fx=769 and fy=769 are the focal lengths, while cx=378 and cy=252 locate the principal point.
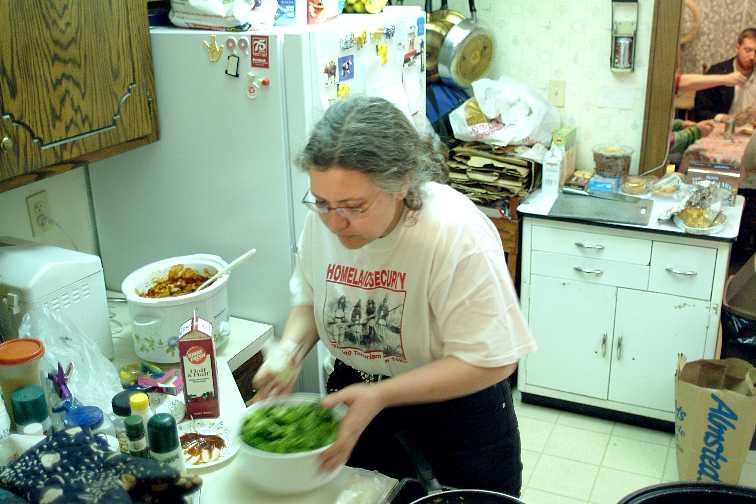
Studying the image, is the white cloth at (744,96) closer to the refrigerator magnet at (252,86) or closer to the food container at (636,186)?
the food container at (636,186)

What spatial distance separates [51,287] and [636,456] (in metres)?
2.22

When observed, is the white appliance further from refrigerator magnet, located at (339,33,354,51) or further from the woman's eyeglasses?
refrigerator magnet, located at (339,33,354,51)

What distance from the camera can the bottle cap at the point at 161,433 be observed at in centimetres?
135

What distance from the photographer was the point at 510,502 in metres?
1.26

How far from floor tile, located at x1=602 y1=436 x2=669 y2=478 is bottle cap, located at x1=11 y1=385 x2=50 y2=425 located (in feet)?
6.98

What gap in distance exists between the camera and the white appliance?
180 cm

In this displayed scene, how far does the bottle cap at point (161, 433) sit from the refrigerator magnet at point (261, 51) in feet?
3.45

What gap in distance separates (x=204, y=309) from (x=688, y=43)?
225cm

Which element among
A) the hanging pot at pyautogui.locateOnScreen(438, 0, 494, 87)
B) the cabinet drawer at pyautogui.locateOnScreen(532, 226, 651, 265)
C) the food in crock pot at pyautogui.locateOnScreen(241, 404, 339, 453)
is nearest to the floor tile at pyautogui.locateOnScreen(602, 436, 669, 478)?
the cabinet drawer at pyautogui.locateOnScreen(532, 226, 651, 265)

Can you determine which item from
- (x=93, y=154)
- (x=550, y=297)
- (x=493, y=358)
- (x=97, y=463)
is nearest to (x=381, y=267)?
(x=493, y=358)

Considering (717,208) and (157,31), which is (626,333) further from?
(157,31)

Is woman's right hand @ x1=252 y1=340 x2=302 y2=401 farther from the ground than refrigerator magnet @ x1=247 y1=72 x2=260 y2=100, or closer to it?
closer to it

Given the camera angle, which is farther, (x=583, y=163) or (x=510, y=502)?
(x=583, y=163)

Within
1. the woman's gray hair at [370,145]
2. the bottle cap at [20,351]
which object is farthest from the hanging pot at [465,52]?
the bottle cap at [20,351]
